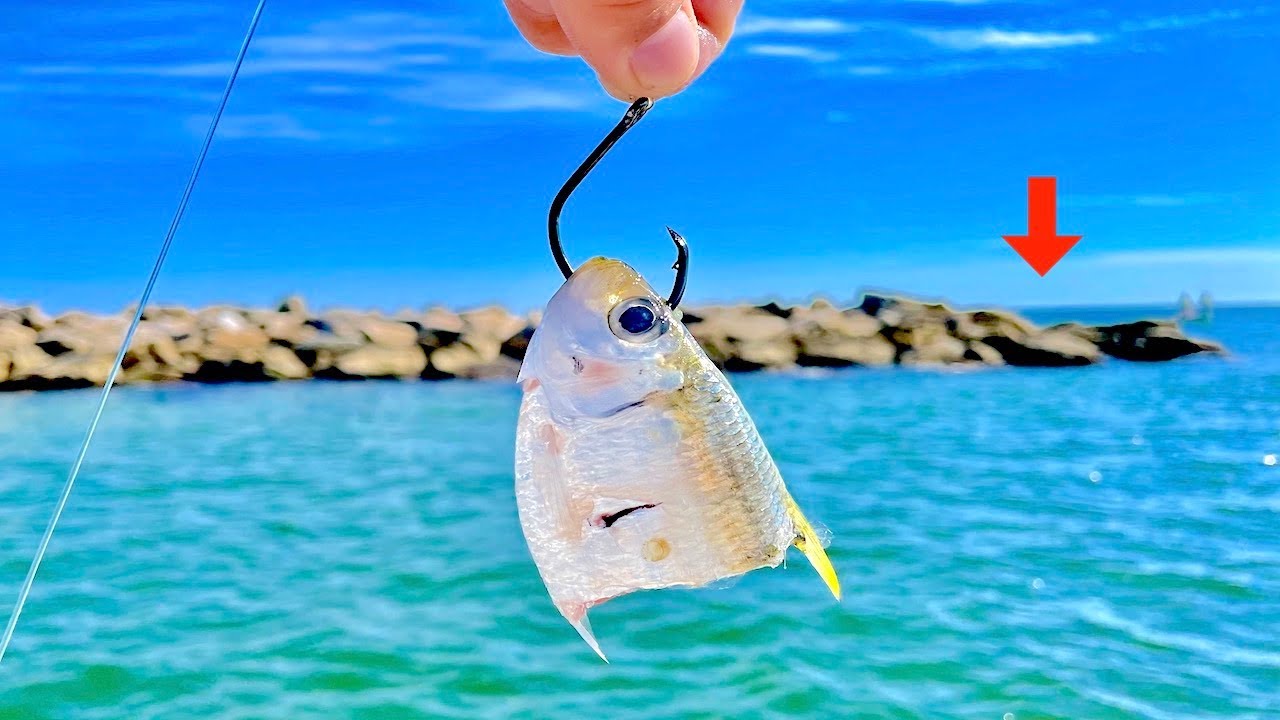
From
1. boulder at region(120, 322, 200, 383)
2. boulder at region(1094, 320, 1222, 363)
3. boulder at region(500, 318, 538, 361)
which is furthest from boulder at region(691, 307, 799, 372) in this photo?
boulder at region(120, 322, 200, 383)

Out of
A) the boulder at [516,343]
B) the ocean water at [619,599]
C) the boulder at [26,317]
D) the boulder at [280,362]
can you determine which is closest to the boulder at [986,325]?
the ocean water at [619,599]

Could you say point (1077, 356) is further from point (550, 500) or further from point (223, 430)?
point (550, 500)

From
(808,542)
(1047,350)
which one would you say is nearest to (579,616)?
(808,542)

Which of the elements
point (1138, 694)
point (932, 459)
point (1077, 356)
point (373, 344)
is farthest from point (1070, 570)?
point (1077, 356)

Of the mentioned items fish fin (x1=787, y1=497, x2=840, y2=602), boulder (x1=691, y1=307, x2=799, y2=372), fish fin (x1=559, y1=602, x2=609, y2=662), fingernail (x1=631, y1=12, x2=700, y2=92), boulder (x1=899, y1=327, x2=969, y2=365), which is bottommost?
fish fin (x1=559, y1=602, x2=609, y2=662)

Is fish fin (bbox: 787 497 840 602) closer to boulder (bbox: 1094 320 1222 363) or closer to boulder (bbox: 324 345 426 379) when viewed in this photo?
boulder (bbox: 324 345 426 379)

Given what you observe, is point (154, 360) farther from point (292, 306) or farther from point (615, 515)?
point (615, 515)
